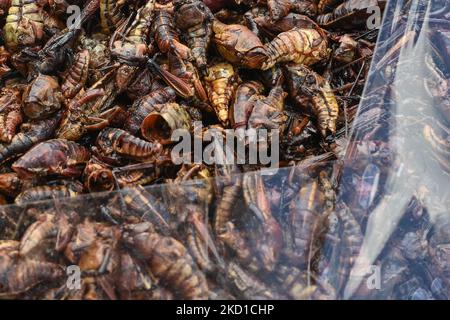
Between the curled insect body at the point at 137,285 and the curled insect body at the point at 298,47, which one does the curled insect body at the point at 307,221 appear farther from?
the curled insect body at the point at 298,47

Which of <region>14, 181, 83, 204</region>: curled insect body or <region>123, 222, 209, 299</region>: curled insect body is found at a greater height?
<region>123, 222, 209, 299</region>: curled insect body

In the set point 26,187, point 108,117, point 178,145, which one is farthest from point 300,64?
point 26,187

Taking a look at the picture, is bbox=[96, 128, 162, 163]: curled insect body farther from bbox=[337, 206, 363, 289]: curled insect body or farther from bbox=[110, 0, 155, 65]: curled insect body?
bbox=[337, 206, 363, 289]: curled insect body

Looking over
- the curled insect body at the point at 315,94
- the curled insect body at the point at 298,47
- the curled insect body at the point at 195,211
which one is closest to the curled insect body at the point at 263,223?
the curled insect body at the point at 195,211

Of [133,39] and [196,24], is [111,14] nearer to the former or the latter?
[133,39]

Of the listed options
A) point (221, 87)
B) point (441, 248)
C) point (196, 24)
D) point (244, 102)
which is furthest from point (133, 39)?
point (441, 248)

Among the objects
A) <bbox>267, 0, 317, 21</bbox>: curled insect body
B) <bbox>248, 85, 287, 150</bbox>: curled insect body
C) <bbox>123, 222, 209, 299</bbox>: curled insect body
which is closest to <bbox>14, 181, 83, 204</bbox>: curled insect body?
<bbox>123, 222, 209, 299</bbox>: curled insect body

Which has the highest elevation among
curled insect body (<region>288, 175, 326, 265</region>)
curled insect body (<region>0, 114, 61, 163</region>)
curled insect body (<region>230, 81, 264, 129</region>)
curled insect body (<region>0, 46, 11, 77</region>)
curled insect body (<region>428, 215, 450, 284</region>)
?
curled insect body (<region>230, 81, 264, 129</region>)
